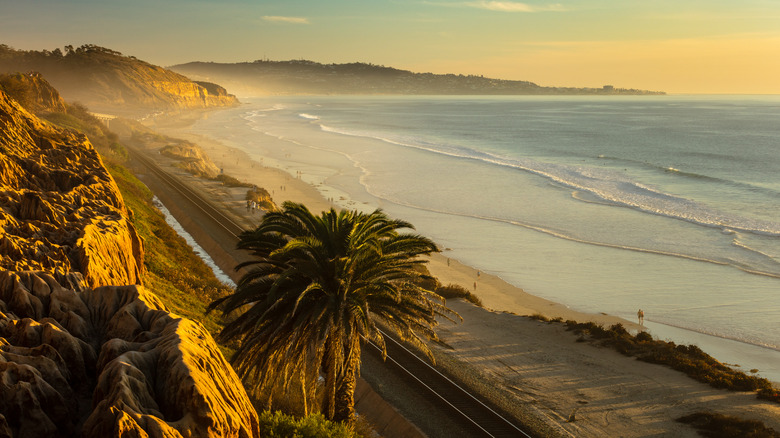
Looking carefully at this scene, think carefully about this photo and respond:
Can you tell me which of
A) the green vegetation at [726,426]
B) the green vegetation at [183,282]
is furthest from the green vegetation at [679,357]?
the green vegetation at [183,282]

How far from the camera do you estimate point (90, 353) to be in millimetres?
10281

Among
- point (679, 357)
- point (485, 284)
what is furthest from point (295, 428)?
point (485, 284)

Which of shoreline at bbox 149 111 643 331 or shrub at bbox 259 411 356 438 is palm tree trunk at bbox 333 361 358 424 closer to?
shrub at bbox 259 411 356 438

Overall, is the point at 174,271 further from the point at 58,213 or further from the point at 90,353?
the point at 90,353

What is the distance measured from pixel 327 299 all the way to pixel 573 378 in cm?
1164

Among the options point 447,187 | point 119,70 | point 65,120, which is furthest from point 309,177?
point 119,70

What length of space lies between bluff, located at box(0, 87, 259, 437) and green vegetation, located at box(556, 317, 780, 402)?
18.5 m

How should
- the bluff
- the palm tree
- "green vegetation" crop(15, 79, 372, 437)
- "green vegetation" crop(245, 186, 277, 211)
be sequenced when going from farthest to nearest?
"green vegetation" crop(245, 186, 277, 211)
the palm tree
"green vegetation" crop(15, 79, 372, 437)
the bluff

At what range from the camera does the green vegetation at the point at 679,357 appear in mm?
21938

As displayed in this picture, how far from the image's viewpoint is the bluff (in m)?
8.52

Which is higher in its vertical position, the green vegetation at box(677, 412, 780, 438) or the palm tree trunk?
the palm tree trunk

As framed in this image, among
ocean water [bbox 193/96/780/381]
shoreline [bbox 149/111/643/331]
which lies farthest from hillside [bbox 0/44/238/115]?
shoreline [bbox 149/111/643/331]

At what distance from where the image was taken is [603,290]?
117 feet

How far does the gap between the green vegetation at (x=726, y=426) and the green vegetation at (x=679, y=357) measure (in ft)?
9.59
